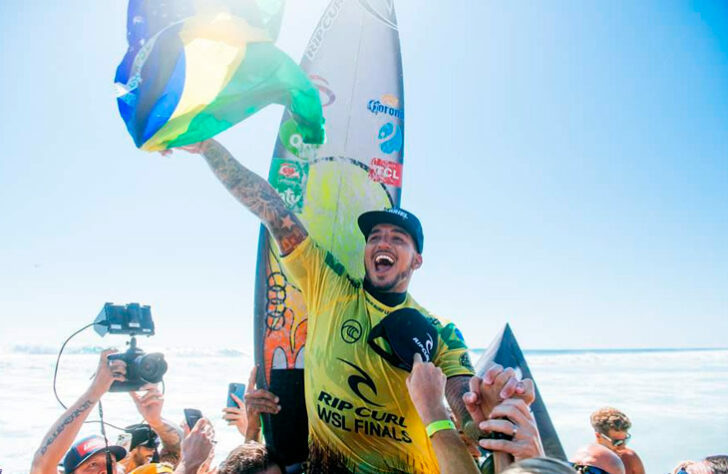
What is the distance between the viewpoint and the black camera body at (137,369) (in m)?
2.39

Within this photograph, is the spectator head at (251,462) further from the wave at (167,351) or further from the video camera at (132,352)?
the wave at (167,351)

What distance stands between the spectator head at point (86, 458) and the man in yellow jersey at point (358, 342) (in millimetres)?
1321

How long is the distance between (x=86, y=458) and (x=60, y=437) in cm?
53

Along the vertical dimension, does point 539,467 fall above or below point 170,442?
above

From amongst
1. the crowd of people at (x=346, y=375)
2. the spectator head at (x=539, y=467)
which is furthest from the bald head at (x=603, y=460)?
the spectator head at (x=539, y=467)

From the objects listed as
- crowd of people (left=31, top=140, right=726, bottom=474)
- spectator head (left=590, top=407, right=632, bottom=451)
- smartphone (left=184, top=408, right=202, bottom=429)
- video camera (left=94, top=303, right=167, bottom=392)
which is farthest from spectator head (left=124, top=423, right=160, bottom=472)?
spectator head (left=590, top=407, right=632, bottom=451)

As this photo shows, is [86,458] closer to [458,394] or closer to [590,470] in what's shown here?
[458,394]

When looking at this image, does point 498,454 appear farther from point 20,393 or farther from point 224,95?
point 20,393

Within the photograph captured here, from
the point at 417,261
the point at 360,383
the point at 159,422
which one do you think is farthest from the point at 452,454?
the point at 159,422

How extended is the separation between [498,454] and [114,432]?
11661 millimetres

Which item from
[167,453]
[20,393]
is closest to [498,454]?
[167,453]

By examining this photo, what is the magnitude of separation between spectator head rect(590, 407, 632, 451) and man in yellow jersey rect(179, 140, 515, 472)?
2778 millimetres

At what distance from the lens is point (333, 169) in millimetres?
3508

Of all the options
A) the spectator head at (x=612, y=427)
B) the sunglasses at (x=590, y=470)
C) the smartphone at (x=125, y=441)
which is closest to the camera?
the sunglasses at (x=590, y=470)
